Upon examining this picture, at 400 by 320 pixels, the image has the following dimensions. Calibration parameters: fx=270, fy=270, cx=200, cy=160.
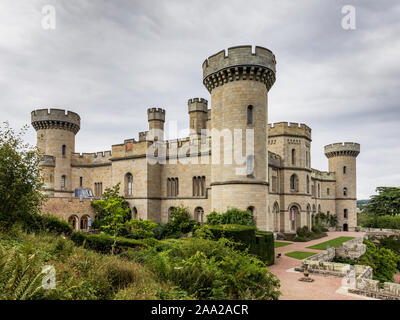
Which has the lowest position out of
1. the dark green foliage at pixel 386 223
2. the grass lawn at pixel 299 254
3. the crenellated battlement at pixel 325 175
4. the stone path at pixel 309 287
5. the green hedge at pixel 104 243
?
the dark green foliage at pixel 386 223

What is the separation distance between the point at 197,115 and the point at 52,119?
1969 centimetres

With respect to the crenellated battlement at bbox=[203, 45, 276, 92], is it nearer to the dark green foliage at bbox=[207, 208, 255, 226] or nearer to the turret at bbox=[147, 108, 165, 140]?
the dark green foliage at bbox=[207, 208, 255, 226]

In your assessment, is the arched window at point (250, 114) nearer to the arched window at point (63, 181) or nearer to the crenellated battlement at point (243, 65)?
the crenellated battlement at point (243, 65)

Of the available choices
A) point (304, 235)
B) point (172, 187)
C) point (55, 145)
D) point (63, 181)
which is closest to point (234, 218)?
point (172, 187)

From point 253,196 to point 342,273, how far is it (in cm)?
801

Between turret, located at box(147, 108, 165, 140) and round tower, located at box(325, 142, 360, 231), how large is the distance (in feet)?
97.9

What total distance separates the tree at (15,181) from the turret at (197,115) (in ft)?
85.9

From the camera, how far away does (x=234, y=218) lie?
20.0m

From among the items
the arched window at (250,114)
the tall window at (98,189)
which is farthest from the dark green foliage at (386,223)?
the tall window at (98,189)

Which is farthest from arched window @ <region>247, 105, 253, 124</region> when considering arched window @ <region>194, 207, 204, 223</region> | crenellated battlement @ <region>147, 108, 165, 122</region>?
crenellated battlement @ <region>147, 108, 165, 122</region>

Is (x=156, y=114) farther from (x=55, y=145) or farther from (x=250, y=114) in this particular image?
(x=250, y=114)

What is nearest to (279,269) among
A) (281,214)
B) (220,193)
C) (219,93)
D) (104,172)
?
(220,193)

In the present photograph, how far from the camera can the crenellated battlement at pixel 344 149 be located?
46031 millimetres
